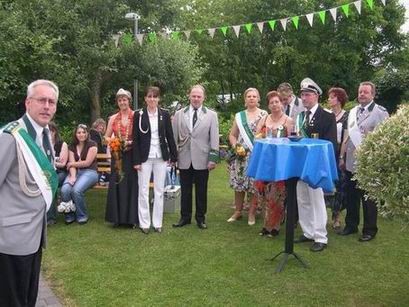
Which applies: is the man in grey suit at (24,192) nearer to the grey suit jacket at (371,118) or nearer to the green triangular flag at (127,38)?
the grey suit jacket at (371,118)

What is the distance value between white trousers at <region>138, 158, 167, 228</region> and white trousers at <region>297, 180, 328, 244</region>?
6.00 feet

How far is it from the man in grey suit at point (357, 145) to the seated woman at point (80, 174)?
360 centimetres

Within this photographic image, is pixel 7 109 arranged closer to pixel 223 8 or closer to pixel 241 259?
pixel 241 259

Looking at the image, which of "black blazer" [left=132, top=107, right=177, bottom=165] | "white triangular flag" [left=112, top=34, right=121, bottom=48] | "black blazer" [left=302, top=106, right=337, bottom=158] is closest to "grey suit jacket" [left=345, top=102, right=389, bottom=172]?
"black blazer" [left=302, top=106, right=337, bottom=158]

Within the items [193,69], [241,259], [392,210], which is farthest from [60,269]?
[193,69]

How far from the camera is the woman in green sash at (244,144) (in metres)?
6.78

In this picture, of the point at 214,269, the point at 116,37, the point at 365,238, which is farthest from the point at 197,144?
the point at 116,37

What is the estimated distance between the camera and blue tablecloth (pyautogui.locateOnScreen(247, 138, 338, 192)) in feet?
16.0

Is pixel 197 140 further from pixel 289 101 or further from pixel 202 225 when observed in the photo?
pixel 289 101

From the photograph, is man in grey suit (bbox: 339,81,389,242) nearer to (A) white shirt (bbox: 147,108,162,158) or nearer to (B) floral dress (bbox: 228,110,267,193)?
(B) floral dress (bbox: 228,110,267,193)

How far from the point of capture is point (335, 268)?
17.1ft

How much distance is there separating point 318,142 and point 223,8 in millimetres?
27888

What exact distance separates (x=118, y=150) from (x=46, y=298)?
8.48 ft

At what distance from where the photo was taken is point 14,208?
118 inches
